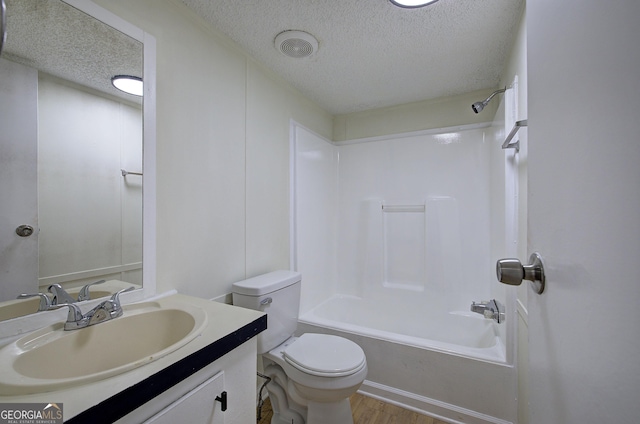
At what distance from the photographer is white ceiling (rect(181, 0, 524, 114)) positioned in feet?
4.45

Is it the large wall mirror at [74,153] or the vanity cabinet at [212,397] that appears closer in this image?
the vanity cabinet at [212,397]

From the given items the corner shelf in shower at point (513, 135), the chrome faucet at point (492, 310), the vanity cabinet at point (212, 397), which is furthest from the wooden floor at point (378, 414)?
the corner shelf in shower at point (513, 135)

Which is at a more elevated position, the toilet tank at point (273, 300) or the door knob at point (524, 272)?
the door knob at point (524, 272)

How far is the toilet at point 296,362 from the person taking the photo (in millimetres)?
1397

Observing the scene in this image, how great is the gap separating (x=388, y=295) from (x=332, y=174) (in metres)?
1.30

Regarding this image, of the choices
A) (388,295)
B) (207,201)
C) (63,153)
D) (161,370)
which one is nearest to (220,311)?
(161,370)

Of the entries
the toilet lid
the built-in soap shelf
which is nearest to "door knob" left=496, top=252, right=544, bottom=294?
the toilet lid

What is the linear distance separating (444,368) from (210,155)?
188cm

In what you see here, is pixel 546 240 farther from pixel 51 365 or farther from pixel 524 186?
pixel 51 365

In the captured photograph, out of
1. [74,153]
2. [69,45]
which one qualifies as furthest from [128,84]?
[74,153]

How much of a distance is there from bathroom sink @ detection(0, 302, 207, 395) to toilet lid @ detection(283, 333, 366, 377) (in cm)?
70

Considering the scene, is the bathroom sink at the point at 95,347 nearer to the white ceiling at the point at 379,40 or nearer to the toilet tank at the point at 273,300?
the toilet tank at the point at 273,300

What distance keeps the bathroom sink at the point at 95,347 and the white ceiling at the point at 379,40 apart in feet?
4.69

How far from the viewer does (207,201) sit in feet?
4.84
